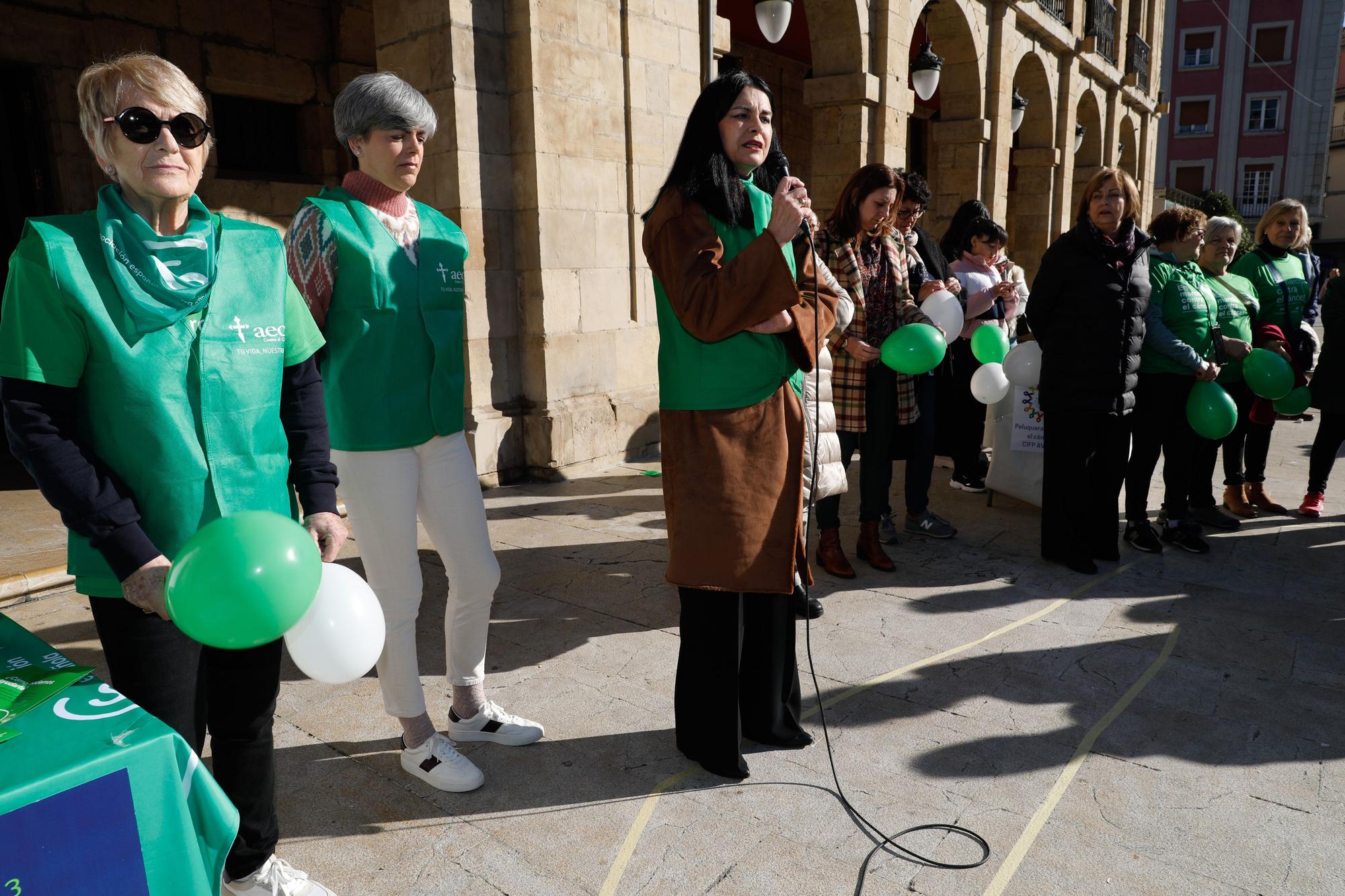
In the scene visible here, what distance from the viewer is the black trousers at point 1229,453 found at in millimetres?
5902

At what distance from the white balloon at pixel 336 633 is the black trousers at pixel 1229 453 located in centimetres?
530

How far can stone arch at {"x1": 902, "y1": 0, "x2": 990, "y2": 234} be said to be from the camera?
13.0 meters

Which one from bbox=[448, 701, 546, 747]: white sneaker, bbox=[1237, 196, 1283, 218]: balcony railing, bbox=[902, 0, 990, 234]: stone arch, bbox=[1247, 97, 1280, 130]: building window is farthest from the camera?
bbox=[1237, 196, 1283, 218]: balcony railing

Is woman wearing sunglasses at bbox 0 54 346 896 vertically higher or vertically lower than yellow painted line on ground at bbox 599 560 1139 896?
higher

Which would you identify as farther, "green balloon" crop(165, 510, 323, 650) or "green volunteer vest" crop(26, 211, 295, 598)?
"green volunteer vest" crop(26, 211, 295, 598)

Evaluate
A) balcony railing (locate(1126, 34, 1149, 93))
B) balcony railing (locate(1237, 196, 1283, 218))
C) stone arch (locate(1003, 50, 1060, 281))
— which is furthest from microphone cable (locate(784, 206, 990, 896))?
balcony railing (locate(1237, 196, 1283, 218))

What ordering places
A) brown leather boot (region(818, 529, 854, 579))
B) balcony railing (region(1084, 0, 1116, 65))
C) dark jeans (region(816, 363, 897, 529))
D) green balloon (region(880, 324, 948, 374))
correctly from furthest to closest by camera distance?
1. balcony railing (region(1084, 0, 1116, 65))
2. dark jeans (region(816, 363, 897, 529))
3. brown leather boot (region(818, 529, 854, 579))
4. green balloon (region(880, 324, 948, 374))

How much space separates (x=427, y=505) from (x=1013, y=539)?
155 inches

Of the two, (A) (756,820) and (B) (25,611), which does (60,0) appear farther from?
(A) (756,820)

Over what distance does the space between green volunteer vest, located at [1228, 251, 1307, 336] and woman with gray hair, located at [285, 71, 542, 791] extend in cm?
542

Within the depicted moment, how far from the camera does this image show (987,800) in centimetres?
274

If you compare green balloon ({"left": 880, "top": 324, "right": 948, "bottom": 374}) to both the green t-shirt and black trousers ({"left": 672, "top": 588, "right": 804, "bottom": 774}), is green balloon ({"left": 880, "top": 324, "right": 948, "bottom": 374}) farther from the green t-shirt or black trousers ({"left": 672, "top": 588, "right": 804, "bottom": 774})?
the green t-shirt

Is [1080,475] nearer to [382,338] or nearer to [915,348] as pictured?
[915,348]

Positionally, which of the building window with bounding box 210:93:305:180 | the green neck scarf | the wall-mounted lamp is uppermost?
the wall-mounted lamp
